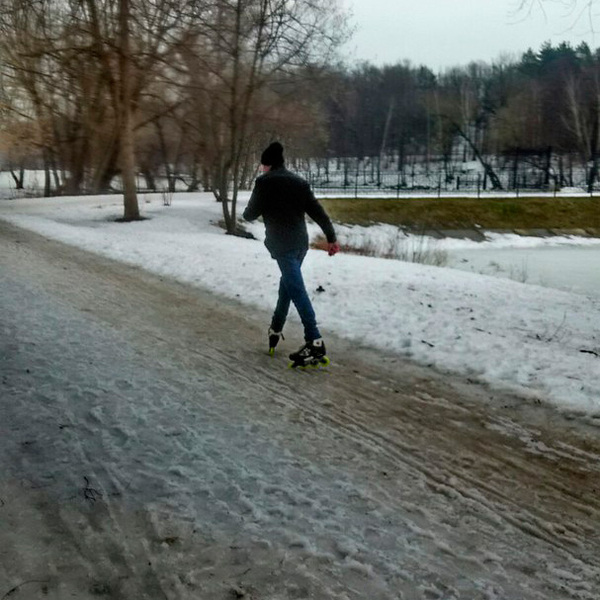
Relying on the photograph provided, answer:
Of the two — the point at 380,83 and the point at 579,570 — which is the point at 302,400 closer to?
the point at 579,570

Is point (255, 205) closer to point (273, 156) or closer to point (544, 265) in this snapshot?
point (273, 156)

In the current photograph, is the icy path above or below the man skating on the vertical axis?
below

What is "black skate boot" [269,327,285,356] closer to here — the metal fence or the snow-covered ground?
the snow-covered ground

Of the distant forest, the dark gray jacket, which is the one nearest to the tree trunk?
the distant forest

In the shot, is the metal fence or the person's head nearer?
the person's head

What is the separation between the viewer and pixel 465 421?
4918 mm

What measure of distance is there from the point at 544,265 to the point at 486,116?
6628 centimetres

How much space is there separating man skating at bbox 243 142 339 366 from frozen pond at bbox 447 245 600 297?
10343 millimetres

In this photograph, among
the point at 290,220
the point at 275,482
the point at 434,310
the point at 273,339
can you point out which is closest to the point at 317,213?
the point at 290,220

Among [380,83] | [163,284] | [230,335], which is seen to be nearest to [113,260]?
[163,284]

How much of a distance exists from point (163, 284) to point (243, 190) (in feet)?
101

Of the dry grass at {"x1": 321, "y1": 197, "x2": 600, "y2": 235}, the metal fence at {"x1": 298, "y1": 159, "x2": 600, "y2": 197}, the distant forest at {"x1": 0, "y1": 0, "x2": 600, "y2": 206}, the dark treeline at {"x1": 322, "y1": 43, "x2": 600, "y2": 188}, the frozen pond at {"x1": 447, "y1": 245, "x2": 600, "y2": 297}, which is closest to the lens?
the frozen pond at {"x1": 447, "y1": 245, "x2": 600, "y2": 297}

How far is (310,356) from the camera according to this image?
6.08 m

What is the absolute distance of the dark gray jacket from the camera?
595cm
